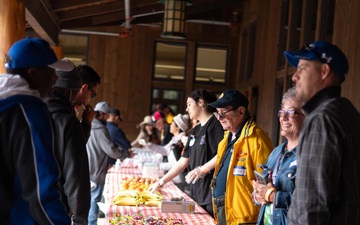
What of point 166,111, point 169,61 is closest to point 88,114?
point 166,111

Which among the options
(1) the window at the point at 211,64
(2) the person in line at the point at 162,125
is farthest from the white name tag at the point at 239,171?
(1) the window at the point at 211,64

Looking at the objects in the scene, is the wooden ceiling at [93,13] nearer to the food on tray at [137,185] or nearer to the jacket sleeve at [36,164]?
the food on tray at [137,185]

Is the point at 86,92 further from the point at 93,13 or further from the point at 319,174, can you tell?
the point at 93,13

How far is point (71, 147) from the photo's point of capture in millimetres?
2582

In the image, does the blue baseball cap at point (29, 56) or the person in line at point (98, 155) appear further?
the person in line at point (98, 155)

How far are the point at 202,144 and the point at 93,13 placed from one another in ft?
14.4

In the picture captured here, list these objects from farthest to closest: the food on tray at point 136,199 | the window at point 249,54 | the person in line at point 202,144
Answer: the window at point 249,54 → the person in line at point 202,144 → the food on tray at point 136,199

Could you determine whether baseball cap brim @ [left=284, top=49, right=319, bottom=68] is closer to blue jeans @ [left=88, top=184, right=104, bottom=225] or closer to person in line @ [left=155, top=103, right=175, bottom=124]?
blue jeans @ [left=88, top=184, right=104, bottom=225]

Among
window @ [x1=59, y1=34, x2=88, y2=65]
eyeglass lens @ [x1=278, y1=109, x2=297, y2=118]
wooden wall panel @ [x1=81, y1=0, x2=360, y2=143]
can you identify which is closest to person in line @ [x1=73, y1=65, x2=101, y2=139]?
eyeglass lens @ [x1=278, y1=109, x2=297, y2=118]

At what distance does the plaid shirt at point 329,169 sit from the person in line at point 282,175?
0.51 meters

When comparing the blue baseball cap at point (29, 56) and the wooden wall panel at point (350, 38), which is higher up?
the wooden wall panel at point (350, 38)

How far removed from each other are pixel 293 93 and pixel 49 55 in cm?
135

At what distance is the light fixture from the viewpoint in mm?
7035

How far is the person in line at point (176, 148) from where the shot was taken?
573 cm
